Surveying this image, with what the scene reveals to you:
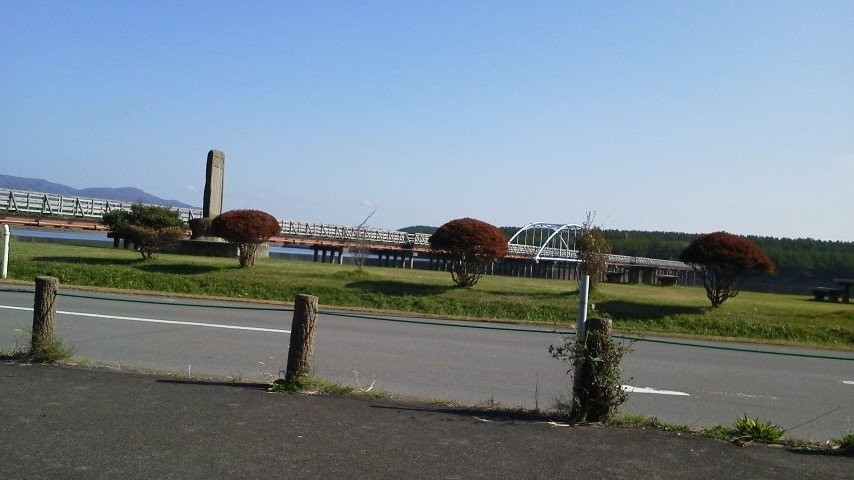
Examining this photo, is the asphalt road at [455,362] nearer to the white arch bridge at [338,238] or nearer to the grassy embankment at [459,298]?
the grassy embankment at [459,298]

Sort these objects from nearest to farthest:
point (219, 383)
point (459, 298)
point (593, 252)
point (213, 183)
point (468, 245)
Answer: point (219, 383) < point (459, 298) < point (468, 245) < point (593, 252) < point (213, 183)

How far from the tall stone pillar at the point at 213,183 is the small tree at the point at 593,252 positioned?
2289 centimetres

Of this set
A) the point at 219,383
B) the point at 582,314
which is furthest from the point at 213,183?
the point at 582,314

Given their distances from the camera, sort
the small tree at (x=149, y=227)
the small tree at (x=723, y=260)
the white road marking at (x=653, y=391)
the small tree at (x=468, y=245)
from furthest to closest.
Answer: the small tree at (x=149, y=227), the small tree at (x=468, y=245), the small tree at (x=723, y=260), the white road marking at (x=653, y=391)

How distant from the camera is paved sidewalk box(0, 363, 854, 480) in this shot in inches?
224

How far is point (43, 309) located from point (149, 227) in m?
20.5

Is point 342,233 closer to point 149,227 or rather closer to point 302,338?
point 149,227

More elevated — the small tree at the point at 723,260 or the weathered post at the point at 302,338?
the small tree at the point at 723,260

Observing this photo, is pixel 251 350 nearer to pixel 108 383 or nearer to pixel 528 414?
pixel 108 383

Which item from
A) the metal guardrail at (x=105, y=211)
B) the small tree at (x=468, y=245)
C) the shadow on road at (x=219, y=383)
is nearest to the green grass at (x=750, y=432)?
the shadow on road at (x=219, y=383)

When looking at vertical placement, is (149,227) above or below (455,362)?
above

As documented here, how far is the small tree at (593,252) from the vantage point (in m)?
23.9

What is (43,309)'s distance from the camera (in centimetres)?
904

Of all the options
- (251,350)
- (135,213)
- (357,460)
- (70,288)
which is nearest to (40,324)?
(251,350)
